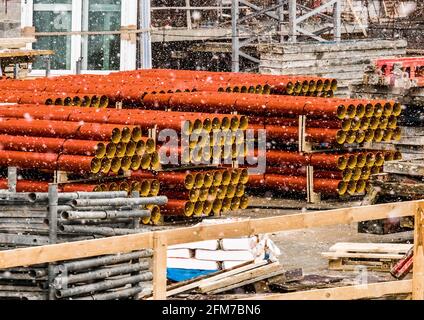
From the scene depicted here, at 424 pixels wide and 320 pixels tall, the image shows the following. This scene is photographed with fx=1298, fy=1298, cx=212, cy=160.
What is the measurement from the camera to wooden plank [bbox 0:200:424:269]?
10.7 m

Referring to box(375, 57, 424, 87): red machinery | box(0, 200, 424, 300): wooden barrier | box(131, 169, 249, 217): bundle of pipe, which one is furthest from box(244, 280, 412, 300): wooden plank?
box(375, 57, 424, 87): red machinery

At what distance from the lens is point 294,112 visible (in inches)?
945

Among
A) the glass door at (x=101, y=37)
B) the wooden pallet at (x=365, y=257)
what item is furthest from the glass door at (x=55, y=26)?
the wooden pallet at (x=365, y=257)

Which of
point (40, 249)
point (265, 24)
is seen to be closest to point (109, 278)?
point (40, 249)

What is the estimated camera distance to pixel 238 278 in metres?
15.2

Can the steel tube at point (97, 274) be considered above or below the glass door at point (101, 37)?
below

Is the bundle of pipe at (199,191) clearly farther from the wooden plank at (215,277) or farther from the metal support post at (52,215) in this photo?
the metal support post at (52,215)

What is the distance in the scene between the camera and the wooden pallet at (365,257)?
17328 millimetres

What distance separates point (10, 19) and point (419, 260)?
2349cm

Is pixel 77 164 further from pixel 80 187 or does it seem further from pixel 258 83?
pixel 258 83

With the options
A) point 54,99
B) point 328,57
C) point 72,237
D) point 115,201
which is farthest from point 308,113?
point 328,57

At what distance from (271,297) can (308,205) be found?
11.6 m

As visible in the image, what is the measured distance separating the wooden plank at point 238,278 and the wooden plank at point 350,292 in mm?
1781
